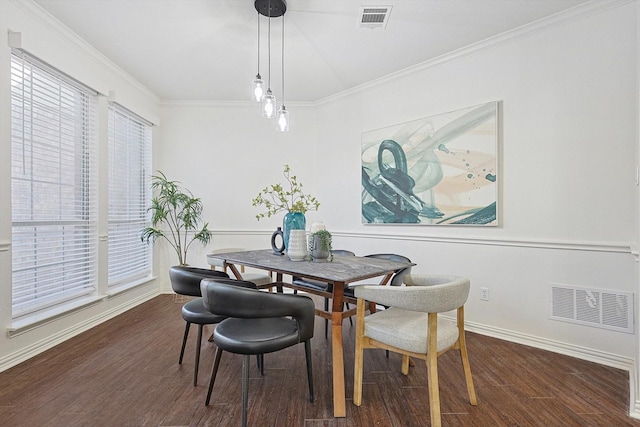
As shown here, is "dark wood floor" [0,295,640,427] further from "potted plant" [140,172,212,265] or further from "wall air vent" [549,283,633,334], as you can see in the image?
"potted plant" [140,172,212,265]

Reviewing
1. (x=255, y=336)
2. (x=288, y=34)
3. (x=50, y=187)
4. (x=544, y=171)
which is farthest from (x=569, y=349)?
(x=50, y=187)

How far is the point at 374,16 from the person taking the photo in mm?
2676

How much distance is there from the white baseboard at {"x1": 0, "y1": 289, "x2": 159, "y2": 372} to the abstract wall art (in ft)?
9.93

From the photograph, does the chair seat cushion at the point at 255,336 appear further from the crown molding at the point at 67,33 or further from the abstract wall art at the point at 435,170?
the crown molding at the point at 67,33

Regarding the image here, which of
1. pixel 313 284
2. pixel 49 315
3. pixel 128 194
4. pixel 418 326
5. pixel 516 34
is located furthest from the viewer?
pixel 128 194

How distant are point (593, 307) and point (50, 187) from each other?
15.2 feet

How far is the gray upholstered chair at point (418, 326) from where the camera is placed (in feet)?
5.43

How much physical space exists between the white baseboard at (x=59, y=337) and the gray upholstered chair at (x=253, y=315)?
6.17 feet

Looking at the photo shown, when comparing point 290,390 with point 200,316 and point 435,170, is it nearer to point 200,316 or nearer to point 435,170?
point 200,316

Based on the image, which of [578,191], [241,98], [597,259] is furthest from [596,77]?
[241,98]

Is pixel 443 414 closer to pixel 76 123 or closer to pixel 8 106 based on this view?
pixel 8 106

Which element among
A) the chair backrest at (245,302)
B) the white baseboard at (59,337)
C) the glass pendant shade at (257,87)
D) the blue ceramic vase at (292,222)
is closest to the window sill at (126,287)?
the white baseboard at (59,337)

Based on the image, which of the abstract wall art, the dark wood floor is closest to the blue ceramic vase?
the dark wood floor

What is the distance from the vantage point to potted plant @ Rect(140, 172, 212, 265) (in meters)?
Answer: 4.38
